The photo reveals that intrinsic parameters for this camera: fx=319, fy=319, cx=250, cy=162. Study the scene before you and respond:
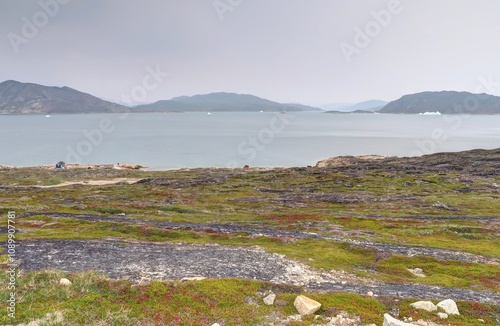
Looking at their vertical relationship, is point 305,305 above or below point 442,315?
above

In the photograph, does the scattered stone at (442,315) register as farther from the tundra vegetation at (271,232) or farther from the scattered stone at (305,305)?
the scattered stone at (305,305)

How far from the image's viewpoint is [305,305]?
60.7 ft

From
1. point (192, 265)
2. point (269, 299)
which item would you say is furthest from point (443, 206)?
point (269, 299)

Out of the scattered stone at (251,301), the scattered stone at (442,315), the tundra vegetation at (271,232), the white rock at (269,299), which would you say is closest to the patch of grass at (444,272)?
the tundra vegetation at (271,232)

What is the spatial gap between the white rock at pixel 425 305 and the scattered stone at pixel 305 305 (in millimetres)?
6015

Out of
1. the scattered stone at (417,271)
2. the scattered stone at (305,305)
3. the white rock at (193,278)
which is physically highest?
the scattered stone at (305,305)

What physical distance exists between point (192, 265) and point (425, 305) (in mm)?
16750

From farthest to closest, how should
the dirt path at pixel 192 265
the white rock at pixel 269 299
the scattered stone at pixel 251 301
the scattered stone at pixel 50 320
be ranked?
the dirt path at pixel 192 265, the scattered stone at pixel 251 301, the white rock at pixel 269 299, the scattered stone at pixel 50 320

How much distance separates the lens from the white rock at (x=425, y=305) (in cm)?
1902

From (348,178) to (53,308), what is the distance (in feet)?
311

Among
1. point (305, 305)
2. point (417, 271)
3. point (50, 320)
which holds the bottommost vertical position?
point (417, 271)

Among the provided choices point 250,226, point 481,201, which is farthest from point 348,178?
point 250,226

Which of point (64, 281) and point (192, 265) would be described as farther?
point (192, 265)

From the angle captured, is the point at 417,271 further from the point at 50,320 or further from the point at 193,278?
the point at 50,320
